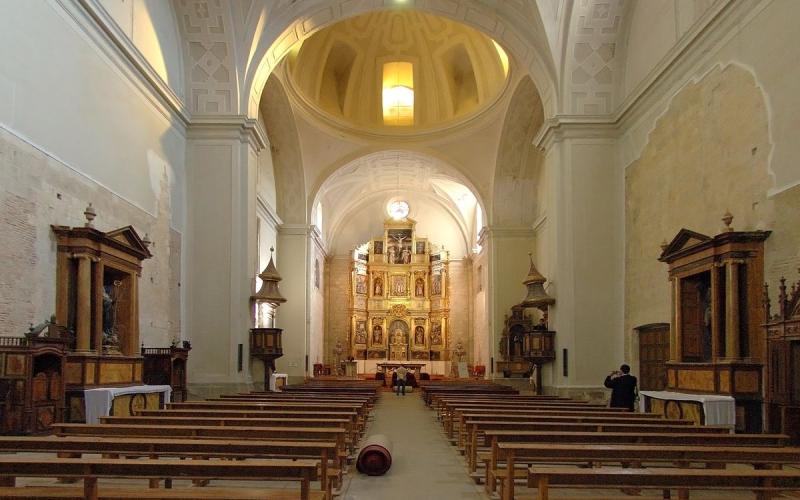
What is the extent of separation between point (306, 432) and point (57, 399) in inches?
176

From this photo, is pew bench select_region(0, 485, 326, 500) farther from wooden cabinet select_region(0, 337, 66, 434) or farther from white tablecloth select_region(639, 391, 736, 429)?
white tablecloth select_region(639, 391, 736, 429)

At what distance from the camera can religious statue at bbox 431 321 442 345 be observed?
3538 centimetres

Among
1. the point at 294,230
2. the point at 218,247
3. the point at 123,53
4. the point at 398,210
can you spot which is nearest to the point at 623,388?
the point at 218,247

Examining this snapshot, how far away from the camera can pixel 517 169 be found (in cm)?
2511

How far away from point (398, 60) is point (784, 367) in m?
19.4

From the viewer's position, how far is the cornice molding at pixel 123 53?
11.2 meters

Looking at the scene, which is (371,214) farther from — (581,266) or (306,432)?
(306,432)

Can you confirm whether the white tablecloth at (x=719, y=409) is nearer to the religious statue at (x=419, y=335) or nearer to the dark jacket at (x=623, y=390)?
the dark jacket at (x=623, y=390)

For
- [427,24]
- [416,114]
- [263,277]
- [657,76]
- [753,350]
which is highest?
[427,24]

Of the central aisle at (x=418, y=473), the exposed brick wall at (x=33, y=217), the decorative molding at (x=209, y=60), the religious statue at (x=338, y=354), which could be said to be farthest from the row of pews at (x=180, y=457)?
the religious statue at (x=338, y=354)

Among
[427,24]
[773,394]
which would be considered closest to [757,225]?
[773,394]

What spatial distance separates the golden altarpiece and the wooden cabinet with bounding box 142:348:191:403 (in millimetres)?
21472

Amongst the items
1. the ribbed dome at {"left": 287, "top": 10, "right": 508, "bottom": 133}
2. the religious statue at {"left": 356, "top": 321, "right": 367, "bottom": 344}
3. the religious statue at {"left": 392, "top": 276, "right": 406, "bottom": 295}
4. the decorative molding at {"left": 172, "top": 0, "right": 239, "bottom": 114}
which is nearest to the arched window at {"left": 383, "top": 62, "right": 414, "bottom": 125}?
the ribbed dome at {"left": 287, "top": 10, "right": 508, "bottom": 133}

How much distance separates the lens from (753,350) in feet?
30.8
